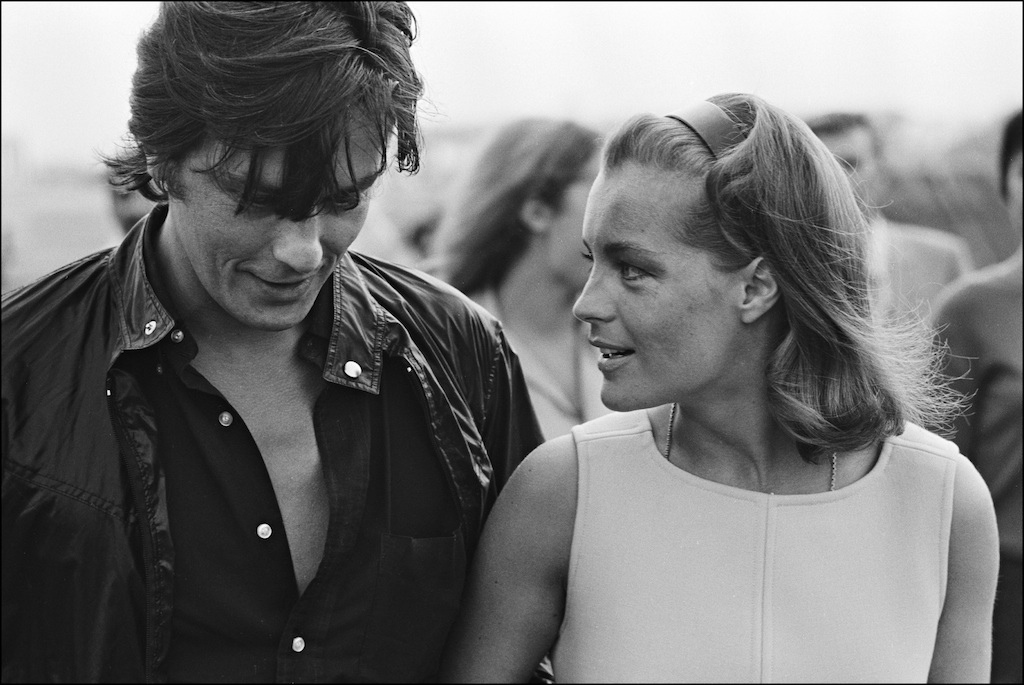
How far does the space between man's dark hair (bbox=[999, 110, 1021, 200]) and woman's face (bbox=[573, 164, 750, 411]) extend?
2.72 m

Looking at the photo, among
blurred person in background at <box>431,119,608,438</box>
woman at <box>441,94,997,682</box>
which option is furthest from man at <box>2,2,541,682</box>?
blurred person in background at <box>431,119,608,438</box>

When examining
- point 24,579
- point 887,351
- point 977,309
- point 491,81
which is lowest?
point 977,309

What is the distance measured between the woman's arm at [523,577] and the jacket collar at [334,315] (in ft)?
1.11

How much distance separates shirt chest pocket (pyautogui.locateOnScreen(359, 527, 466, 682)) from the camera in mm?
1902

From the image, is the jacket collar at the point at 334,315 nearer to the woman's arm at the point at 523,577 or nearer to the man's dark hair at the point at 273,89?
the man's dark hair at the point at 273,89

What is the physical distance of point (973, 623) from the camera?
1.91 metres

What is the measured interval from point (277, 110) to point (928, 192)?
10.7 ft

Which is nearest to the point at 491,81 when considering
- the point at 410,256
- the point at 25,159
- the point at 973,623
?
the point at 410,256

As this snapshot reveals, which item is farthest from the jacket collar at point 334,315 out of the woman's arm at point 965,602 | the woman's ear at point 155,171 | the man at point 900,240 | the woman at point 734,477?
the man at point 900,240

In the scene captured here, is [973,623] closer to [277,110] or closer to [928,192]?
[277,110]

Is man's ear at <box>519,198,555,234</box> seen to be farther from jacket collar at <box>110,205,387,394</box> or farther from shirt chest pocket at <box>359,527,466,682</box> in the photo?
shirt chest pocket at <box>359,527,466,682</box>

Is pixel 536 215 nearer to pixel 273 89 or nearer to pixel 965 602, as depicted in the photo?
pixel 273 89

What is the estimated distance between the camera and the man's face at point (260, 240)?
1788 mm

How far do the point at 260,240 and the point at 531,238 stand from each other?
88.3 inches
